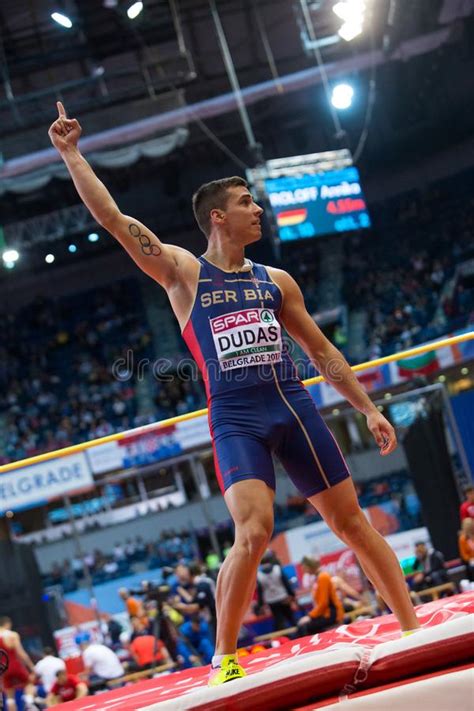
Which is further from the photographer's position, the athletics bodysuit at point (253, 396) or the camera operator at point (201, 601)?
the camera operator at point (201, 601)

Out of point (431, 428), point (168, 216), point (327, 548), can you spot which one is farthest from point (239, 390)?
point (168, 216)

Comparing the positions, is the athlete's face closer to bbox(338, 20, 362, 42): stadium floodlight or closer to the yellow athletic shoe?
the yellow athletic shoe

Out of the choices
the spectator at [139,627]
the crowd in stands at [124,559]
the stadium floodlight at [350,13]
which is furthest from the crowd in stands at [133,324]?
the spectator at [139,627]

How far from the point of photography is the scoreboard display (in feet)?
50.4

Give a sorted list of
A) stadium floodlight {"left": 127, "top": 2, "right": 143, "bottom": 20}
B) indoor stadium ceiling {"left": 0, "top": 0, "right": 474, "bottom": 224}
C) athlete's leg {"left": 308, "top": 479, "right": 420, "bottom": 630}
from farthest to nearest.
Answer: indoor stadium ceiling {"left": 0, "top": 0, "right": 474, "bottom": 224} < stadium floodlight {"left": 127, "top": 2, "right": 143, "bottom": 20} < athlete's leg {"left": 308, "top": 479, "right": 420, "bottom": 630}

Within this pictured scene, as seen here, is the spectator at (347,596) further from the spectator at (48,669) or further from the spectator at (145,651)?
the spectator at (48,669)

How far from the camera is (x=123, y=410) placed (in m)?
19.7

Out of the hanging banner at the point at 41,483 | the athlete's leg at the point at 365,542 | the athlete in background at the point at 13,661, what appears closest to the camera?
the athlete's leg at the point at 365,542

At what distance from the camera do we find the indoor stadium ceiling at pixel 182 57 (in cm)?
1630

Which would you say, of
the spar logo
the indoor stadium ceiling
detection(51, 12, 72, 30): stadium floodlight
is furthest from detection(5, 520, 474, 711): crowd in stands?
detection(51, 12, 72, 30): stadium floodlight

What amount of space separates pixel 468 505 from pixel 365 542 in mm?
5356

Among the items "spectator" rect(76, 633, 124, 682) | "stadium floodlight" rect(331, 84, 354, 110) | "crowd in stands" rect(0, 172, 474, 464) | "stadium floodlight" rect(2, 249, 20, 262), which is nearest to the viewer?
"spectator" rect(76, 633, 124, 682)

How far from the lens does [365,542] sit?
2.81 m

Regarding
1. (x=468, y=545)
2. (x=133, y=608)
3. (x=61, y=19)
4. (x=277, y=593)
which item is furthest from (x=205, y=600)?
(x=61, y=19)
